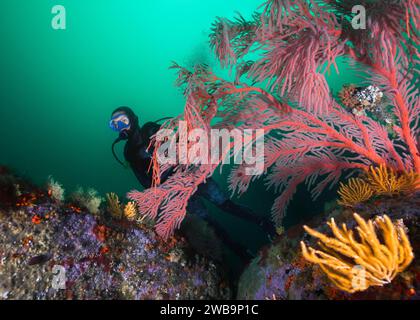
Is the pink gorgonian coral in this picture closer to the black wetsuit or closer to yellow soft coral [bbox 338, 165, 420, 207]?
yellow soft coral [bbox 338, 165, 420, 207]

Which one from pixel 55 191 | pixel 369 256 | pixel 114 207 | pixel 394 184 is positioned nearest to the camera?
pixel 369 256

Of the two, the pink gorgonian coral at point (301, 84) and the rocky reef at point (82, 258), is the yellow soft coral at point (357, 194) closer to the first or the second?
the pink gorgonian coral at point (301, 84)

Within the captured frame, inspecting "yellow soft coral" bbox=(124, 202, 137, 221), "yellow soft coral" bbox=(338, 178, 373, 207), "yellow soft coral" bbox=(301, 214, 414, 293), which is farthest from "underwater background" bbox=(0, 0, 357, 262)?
"yellow soft coral" bbox=(301, 214, 414, 293)

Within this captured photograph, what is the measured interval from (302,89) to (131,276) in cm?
349

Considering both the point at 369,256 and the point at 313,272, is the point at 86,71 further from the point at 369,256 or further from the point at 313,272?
the point at 369,256

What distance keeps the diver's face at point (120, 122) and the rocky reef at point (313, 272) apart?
4.33 metres

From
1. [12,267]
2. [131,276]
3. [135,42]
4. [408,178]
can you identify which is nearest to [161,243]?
[131,276]

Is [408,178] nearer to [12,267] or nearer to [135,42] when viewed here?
[12,267]

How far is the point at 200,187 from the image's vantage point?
657 centimetres

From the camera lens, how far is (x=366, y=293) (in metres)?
1.89

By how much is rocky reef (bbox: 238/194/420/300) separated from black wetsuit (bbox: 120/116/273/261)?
231cm

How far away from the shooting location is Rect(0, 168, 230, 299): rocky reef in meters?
3.01

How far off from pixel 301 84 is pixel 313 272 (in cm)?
217

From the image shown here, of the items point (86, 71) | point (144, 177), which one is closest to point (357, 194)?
point (144, 177)
